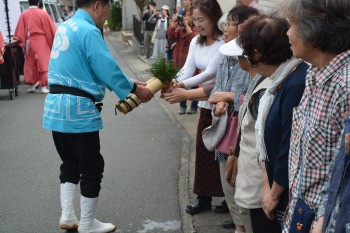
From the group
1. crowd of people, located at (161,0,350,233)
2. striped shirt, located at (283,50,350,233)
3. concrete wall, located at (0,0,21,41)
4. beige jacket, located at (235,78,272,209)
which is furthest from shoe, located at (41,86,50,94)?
striped shirt, located at (283,50,350,233)

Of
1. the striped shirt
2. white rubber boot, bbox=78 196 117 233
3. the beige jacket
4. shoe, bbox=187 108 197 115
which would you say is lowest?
shoe, bbox=187 108 197 115

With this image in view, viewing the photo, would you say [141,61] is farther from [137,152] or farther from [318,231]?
[318,231]

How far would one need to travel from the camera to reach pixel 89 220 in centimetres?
407

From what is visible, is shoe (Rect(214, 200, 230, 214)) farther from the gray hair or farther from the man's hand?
the gray hair

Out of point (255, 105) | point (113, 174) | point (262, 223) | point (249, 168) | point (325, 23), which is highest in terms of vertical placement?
point (325, 23)

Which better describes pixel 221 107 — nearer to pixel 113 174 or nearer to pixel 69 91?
pixel 69 91

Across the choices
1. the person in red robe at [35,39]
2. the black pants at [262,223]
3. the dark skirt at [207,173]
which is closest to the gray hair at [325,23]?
the black pants at [262,223]

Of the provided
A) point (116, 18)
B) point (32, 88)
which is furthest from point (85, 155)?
point (116, 18)

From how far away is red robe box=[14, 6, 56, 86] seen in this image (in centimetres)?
1048

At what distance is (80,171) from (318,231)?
2472 mm

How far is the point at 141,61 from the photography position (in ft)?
54.9

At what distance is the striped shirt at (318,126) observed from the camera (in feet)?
6.00

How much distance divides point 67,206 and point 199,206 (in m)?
1.17

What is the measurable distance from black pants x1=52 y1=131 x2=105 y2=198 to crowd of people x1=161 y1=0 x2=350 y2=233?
3.15 ft
